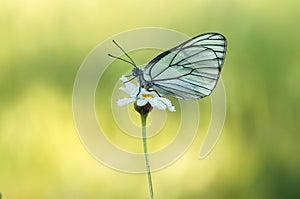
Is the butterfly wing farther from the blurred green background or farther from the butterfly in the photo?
the blurred green background

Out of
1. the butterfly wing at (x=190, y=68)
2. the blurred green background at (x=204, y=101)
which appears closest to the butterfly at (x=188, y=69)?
the butterfly wing at (x=190, y=68)

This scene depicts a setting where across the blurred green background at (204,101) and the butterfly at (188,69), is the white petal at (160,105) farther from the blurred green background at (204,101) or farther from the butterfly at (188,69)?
the blurred green background at (204,101)

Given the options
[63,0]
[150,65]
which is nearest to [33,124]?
[63,0]

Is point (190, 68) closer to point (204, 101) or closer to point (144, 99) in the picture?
point (144, 99)

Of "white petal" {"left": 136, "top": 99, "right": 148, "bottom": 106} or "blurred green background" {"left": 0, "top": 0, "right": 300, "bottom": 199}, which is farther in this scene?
"blurred green background" {"left": 0, "top": 0, "right": 300, "bottom": 199}

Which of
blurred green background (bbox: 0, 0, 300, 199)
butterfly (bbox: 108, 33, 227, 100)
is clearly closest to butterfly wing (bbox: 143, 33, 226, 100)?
butterfly (bbox: 108, 33, 227, 100)

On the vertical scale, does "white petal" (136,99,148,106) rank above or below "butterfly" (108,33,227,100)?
below

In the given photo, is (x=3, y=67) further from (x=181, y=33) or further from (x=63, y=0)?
(x=181, y=33)
